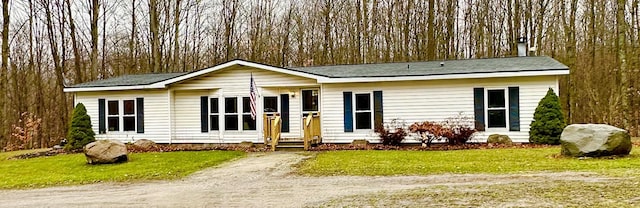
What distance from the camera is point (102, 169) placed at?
12.4 metres

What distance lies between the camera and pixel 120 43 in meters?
30.1

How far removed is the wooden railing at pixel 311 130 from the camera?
52.0 feet

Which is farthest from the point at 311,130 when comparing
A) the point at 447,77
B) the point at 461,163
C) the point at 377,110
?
the point at 461,163

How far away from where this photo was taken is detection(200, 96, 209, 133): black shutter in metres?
18.2

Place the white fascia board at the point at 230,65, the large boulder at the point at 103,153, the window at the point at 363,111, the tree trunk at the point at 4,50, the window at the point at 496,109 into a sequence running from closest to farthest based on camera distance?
the large boulder at the point at 103,153 → the window at the point at 496,109 → the white fascia board at the point at 230,65 → the window at the point at 363,111 → the tree trunk at the point at 4,50

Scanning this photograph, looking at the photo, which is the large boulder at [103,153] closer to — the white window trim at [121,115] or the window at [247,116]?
the window at [247,116]

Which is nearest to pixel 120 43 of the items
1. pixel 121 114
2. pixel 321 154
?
pixel 121 114

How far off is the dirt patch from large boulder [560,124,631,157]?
2.58 metres

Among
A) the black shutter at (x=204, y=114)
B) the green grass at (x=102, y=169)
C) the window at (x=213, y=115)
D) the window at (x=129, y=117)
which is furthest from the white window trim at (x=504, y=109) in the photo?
the window at (x=129, y=117)

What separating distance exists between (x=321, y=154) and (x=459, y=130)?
444cm

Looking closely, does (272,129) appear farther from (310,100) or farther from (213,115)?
(213,115)

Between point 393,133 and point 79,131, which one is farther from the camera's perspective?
point 79,131

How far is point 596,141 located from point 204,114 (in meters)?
12.5

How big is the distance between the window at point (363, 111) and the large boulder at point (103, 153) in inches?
297
